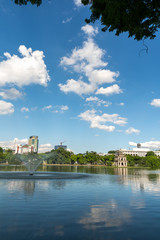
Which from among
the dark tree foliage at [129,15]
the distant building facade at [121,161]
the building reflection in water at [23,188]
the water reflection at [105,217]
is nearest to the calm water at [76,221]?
the water reflection at [105,217]

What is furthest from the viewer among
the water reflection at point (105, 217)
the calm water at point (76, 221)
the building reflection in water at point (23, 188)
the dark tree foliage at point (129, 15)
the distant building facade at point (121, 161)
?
the distant building facade at point (121, 161)

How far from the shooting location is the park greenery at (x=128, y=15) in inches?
442

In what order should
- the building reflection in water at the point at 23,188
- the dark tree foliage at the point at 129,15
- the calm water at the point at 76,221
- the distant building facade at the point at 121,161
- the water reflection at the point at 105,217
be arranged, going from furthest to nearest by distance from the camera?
1. the distant building facade at the point at 121,161
2. the building reflection in water at the point at 23,188
3. the dark tree foliage at the point at 129,15
4. the water reflection at the point at 105,217
5. the calm water at the point at 76,221

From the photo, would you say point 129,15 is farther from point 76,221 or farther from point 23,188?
point 23,188

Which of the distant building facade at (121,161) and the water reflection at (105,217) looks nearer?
the water reflection at (105,217)

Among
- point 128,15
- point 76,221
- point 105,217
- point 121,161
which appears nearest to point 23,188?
point 76,221

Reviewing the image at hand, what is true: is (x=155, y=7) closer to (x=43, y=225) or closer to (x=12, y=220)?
(x=43, y=225)

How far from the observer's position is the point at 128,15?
11.7m

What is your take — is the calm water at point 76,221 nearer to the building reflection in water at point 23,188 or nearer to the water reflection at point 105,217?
the water reflection at point 105,217

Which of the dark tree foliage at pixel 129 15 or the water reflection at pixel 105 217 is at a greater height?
the dark tree foliage at pixel 129 15

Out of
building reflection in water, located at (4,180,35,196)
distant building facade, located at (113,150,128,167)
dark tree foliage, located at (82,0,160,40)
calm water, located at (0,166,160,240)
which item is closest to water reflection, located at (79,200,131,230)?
calm water, located at (0,166,160,240)

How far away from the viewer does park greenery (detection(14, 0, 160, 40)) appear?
11.2 meters

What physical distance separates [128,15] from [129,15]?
6 cm

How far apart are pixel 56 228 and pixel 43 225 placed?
0.77 meters
